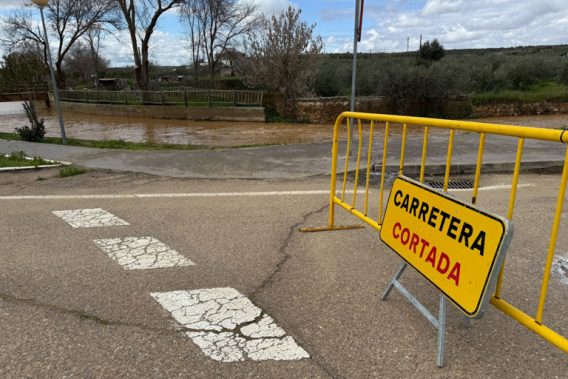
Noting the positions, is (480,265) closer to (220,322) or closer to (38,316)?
(220,322)

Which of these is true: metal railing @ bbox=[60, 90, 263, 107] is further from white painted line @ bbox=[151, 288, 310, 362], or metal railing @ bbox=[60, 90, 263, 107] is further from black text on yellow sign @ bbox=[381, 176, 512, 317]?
black text on yellow sign @ bbox=[381, 176, 512, 317]

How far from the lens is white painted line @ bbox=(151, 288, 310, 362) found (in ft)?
8.25

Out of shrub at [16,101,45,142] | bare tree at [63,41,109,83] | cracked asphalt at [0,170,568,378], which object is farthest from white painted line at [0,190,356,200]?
bare tree at [63,41,109,83]

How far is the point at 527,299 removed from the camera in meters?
3.10

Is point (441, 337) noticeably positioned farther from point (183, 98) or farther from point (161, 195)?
point (183, 98)

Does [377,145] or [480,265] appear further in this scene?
[377,145]

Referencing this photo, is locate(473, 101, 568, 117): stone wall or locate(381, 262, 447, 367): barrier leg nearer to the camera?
locate(381, 262, 447, 367): barrier leg

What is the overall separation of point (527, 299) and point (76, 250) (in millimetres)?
3996

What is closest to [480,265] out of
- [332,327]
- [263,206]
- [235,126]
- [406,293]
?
[406,293]

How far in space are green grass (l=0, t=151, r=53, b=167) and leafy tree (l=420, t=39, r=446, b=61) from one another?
2950cm

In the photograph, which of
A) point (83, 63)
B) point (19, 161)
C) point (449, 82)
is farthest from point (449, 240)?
point (83, 63)

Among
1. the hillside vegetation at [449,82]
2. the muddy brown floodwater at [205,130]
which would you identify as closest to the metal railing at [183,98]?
the muddy brown floodwater at [205,130]

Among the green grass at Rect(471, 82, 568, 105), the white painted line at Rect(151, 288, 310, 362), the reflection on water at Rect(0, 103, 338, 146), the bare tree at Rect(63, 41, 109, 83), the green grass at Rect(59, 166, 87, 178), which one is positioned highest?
the bare tree at Rect(63, 41, 109, 83)

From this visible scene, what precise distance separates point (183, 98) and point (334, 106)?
325 inches
